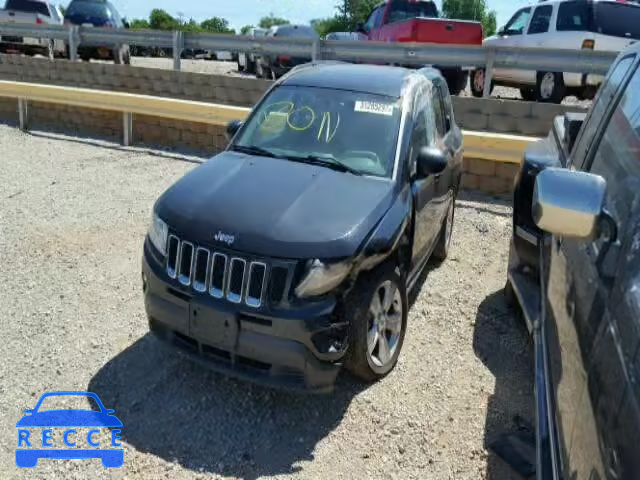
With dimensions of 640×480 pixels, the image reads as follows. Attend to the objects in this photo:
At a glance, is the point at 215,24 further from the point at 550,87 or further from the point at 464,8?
the point at 550,87

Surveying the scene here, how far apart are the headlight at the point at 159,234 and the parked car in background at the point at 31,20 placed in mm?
14789

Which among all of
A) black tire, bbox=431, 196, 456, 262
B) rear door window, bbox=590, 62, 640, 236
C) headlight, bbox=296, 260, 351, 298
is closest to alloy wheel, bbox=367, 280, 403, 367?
headlight, bbox=296, 260, 351, 298

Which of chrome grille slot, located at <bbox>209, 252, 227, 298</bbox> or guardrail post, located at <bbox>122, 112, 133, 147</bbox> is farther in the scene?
guardrail post, located at <bbox>122, 112, 133, 147</bbox>

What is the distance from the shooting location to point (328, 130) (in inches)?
172

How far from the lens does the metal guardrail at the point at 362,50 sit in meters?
9.34

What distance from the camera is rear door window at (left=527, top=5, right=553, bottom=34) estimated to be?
11.6m

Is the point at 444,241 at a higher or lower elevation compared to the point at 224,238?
lower

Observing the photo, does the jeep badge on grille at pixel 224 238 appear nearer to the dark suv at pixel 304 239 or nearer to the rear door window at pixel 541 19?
the dark suv at pixel 304 239

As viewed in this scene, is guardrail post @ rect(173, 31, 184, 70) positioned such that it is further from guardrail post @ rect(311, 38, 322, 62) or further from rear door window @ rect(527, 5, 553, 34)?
rear door window @ rect(527, 5, 553, 34)

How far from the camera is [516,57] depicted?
964 cm

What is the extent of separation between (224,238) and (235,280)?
9.9 inches

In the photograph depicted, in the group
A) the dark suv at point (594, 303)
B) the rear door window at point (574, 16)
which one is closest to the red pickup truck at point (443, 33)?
the rear door window at point (574, 16)

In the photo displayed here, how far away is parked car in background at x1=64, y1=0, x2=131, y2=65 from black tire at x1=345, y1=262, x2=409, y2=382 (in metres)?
14.8

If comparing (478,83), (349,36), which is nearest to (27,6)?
(349,36)
